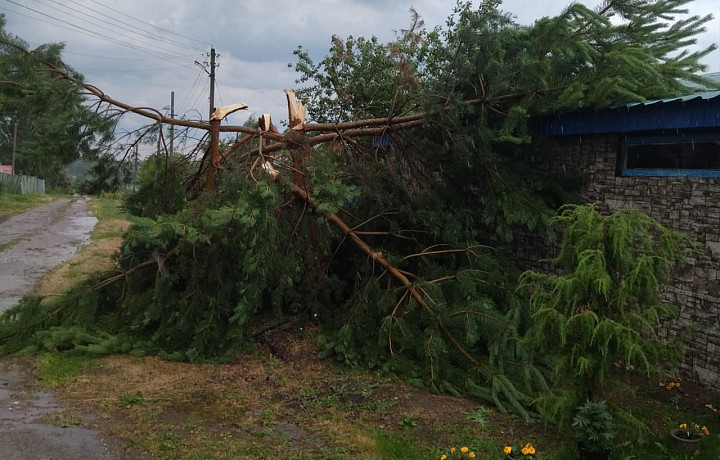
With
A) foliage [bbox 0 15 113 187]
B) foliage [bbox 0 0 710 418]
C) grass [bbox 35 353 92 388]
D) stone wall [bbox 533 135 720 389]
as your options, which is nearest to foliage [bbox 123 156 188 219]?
foliage [bbox 0 0 710 418]

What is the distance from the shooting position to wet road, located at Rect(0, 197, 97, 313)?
1082cm

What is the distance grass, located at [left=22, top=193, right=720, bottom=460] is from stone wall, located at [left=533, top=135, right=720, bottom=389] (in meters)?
0.38

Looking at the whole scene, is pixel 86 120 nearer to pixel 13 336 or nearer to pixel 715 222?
pixel 13 336

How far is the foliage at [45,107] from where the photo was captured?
23.5ft

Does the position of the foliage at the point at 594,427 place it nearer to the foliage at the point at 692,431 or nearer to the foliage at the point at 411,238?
the foliage at the point at 692,431

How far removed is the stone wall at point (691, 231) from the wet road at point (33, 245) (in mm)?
8545

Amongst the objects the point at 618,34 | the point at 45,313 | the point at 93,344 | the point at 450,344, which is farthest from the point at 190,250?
the point at 618,34

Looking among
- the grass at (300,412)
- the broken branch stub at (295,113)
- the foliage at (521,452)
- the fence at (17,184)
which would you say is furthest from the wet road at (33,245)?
the fence at (17,184)

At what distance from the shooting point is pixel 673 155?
6.36 metres

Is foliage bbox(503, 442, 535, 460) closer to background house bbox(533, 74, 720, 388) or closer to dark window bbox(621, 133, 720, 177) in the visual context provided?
background house bbox(533, 74, 720, 388)

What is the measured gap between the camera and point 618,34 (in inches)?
264

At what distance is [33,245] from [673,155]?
52.5 feet

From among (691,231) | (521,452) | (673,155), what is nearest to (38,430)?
(521,452)

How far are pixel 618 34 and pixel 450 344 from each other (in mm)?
3971
